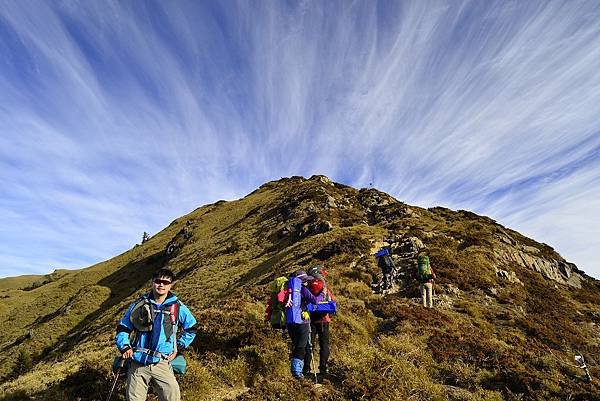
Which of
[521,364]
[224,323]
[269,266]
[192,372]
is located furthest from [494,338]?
[269,266]

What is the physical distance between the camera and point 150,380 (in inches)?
218

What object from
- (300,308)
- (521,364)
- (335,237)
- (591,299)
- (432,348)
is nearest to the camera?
(300,308)

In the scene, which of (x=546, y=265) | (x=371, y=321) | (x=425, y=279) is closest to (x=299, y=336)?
(x=371, y=321)

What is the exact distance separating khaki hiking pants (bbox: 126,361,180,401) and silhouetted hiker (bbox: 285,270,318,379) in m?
2.96

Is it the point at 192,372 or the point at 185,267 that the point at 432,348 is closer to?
the point at 192,372

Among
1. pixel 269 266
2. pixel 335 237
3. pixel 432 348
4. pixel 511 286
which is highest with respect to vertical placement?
pixel 335 237

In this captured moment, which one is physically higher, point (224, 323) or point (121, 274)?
point (121, 274)

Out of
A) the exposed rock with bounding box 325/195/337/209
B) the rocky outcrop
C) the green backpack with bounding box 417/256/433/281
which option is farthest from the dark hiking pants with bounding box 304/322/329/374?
the exposed rock with bounding box 325/195/337/209

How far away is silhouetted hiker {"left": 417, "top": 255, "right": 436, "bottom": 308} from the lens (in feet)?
56.6

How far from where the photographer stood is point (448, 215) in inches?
1735

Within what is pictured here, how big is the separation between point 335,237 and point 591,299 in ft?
64.2

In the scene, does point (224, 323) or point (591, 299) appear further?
point (591, 299)

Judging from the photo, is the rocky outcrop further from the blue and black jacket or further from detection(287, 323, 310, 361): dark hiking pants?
the blue and black jacket

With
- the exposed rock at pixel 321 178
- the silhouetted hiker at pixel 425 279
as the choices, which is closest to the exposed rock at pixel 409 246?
the silhouetted hiker at pixel 425 279
